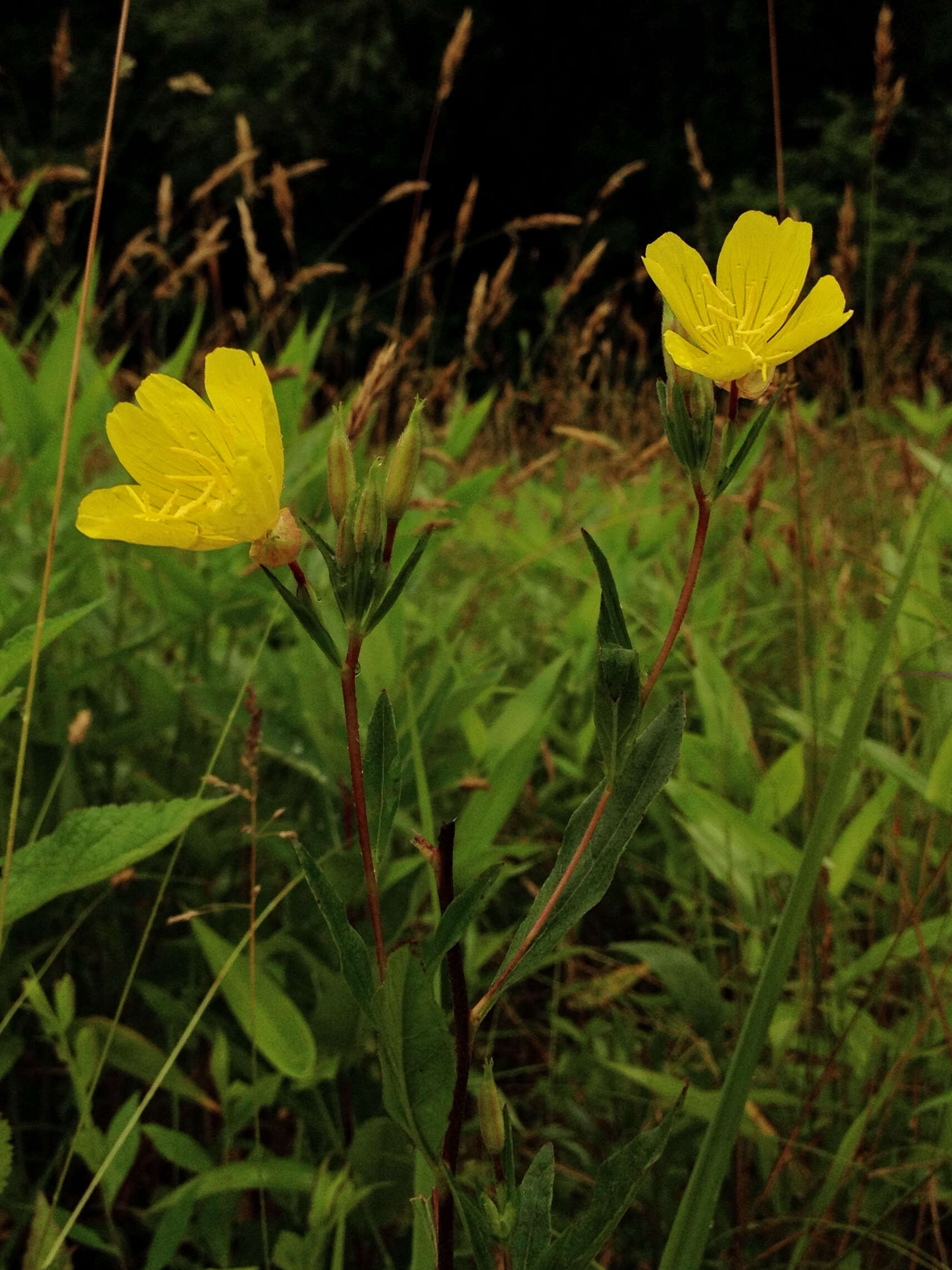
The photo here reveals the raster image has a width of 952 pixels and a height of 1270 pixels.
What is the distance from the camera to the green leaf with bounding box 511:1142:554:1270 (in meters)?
0.38

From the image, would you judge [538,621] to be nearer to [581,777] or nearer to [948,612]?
[581,777]

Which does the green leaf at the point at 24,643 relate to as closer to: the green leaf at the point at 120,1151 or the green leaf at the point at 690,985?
the green leaf at the point at 120,1151

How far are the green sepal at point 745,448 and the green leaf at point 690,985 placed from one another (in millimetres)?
439

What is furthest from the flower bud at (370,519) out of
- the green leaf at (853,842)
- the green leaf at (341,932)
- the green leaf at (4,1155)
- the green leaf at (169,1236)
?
the green leaf at (853,842)

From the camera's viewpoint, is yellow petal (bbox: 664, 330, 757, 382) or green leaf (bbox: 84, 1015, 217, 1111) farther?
green leaf (bbox: 84, 1015, 217, 1111)

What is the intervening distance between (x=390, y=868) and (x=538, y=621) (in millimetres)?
736

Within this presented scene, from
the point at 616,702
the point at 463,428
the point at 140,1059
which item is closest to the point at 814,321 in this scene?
the point at 616,702

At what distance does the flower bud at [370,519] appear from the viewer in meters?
0.35

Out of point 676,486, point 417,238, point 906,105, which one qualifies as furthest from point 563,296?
point 906,105

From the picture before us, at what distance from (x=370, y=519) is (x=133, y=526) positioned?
84 mm

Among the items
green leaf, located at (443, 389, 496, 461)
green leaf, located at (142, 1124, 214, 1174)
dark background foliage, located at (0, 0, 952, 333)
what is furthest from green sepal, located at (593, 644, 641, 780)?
dark background foliage, located at (0, 0, 952, 333)

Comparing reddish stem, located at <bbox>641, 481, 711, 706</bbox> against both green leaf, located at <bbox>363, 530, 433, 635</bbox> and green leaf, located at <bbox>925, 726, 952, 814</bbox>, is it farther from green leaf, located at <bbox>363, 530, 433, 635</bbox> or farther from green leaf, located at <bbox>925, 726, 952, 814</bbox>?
green leaf, located at <bbox>925, 726, 952, 814</bbox>

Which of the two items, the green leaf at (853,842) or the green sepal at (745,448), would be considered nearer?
the green sepal at (745,448)

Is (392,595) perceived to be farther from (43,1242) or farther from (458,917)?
(43,1242)
